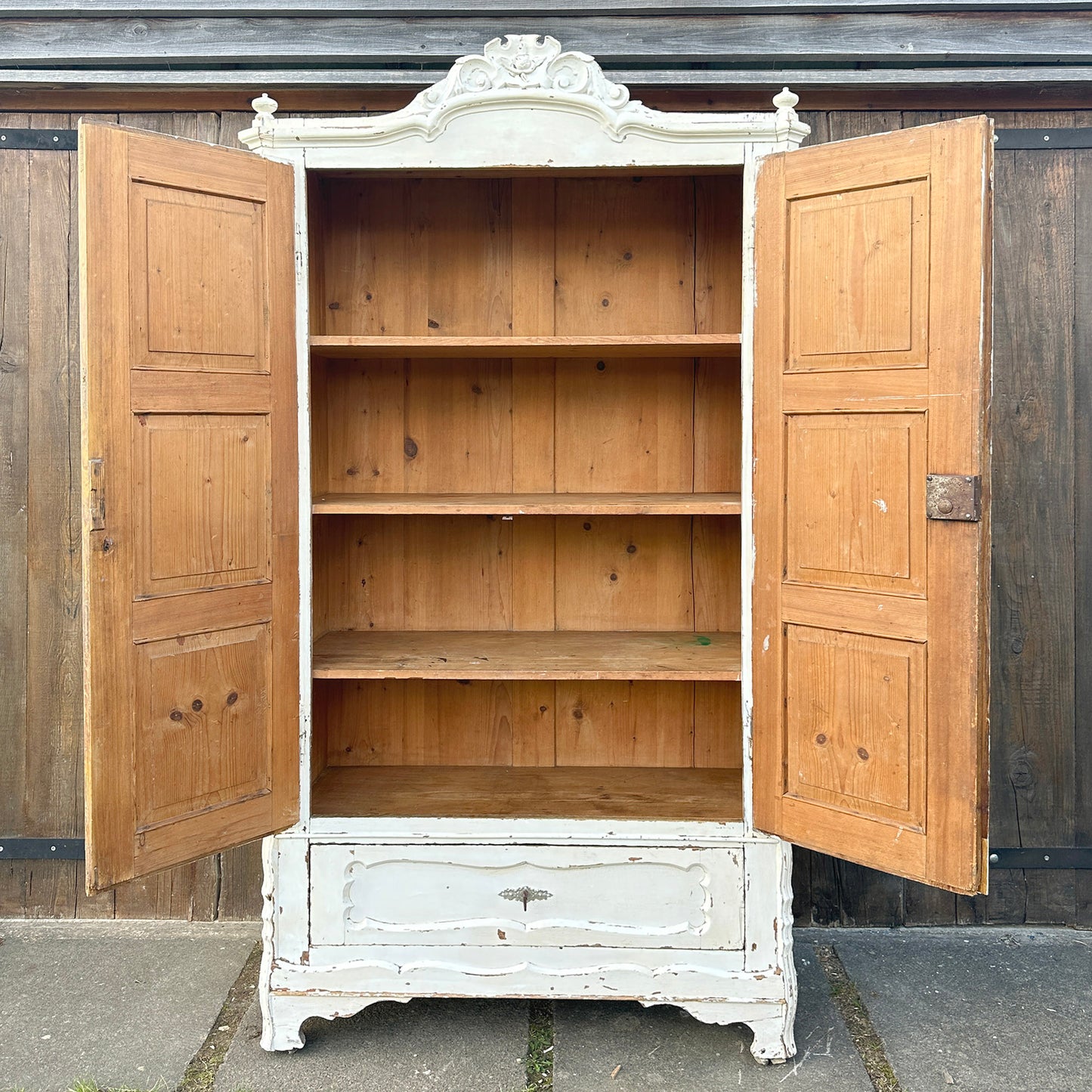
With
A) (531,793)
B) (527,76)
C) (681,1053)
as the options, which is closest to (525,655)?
(531,793)

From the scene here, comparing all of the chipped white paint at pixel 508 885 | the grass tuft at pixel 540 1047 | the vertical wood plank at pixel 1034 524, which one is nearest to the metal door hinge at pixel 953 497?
→ the chipped white paint at pixel 508 885

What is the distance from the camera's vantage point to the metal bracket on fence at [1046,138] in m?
2.88

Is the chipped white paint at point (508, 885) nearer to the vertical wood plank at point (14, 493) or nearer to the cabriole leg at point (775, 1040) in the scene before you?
the cabriole leg at point (775, 1040)

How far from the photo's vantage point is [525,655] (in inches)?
102

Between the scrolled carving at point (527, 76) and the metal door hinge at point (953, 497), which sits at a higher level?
the scrolled carving at point (527, 76)

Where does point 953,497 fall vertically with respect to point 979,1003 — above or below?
above

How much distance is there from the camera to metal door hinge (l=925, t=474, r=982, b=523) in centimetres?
197

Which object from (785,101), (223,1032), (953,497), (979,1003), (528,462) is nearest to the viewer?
(953,497)

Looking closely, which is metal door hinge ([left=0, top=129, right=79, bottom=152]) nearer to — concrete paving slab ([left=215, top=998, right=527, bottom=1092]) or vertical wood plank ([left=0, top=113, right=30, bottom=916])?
vertical wood plank ([left=0, top=113, right=30, bottom=916])

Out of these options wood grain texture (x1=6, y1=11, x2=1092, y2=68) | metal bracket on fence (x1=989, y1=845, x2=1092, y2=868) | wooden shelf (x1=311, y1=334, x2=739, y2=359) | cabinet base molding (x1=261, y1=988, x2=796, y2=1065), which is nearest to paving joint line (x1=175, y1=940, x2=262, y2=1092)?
cabinet base molding (x1=261, y1=988, x2=796, y2=1065)

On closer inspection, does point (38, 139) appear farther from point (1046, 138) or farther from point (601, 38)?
point (1046, 138)

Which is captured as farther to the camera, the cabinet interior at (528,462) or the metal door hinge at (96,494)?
the cabinet interior at (528,462)

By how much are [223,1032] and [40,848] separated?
95 cm

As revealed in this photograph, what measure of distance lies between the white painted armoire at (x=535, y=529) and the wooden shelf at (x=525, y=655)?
21mm
